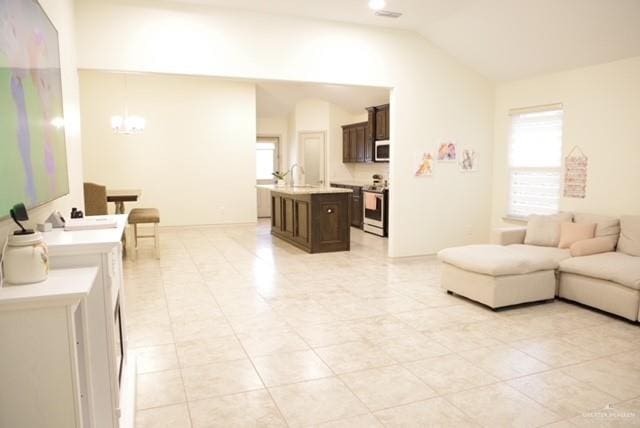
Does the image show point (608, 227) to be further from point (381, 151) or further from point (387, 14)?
point (381, 151)

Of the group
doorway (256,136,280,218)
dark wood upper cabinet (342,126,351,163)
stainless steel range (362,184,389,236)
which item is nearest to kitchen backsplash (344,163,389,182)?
dark wood upper cabinet (342,126,351,163)

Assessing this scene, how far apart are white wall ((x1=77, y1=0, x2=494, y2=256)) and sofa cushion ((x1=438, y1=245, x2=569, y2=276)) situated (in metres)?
1.63

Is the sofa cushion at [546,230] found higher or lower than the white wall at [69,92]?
lower

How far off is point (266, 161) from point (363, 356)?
27.6 feet

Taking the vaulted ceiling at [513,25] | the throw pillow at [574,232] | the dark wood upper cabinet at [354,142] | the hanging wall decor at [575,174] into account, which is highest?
the vaulted ceiling at [513,25]

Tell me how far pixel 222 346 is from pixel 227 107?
668cm

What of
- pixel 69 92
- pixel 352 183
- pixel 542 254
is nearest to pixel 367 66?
pixel 542 254

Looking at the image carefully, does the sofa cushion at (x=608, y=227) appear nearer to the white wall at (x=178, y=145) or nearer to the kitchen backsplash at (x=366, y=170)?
the kitchen backsplash at (x=366, y=170)

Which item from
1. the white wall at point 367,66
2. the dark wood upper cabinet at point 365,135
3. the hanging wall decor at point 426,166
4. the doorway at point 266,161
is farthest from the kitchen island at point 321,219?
the doorway at point 266,161

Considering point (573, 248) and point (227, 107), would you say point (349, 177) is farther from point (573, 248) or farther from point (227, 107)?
point (573, 248)

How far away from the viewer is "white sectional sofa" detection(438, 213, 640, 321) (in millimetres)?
3908

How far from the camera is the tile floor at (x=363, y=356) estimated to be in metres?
2.49

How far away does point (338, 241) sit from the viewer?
6.85m

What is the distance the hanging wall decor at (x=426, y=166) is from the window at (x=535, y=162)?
1.20 metres
